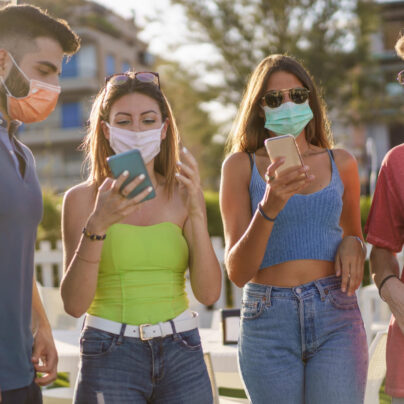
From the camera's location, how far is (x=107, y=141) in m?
2.54

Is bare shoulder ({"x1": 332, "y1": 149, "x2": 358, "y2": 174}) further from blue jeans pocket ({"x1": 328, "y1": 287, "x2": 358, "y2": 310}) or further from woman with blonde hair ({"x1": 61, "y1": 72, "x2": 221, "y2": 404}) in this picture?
woman with blonde hair ({"x1": 61, "y1": 72, "x2": 221, "y2": 404})

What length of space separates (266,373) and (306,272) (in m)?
0.41

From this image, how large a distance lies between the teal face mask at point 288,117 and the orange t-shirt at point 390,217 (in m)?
0.41

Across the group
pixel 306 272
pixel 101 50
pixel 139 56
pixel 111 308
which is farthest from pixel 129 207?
pixel 139 56

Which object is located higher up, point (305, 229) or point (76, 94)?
point (76, 94)

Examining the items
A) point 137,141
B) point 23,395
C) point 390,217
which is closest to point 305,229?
point 390,217

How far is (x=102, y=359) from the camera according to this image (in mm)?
2156

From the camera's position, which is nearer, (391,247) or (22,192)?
(22,192)

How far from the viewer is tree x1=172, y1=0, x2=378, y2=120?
61.8 ft

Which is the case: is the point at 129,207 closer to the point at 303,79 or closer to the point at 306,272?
the point at 306,272

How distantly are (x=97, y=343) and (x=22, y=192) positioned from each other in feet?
1.96

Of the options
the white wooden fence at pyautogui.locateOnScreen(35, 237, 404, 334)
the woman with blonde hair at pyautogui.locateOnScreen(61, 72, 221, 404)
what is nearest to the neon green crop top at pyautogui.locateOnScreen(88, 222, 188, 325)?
the woman with blonde hair at pyautogui.locateOnScreen(61, 72, 221, 404)

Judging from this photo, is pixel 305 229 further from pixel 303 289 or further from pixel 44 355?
pixel 44 355

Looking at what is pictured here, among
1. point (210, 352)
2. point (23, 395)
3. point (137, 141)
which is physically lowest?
point (210, 352)
